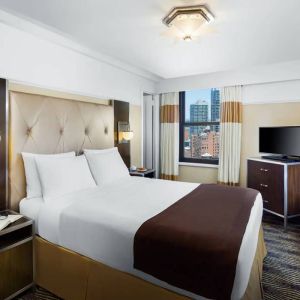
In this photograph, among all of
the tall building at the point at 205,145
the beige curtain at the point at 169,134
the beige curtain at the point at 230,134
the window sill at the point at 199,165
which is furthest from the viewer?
the beige curtain at the point at 169,134

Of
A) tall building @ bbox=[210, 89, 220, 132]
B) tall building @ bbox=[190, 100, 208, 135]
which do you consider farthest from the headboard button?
tall building @ bbox=[210, 89, 220, 132]

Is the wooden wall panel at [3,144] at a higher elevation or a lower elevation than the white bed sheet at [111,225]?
higher

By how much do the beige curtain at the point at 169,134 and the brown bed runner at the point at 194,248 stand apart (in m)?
2.89

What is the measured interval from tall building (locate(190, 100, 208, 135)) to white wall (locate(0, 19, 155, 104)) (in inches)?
58.8

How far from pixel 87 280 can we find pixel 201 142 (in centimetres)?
358

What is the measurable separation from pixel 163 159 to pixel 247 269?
139 inches

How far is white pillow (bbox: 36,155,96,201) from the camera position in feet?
7.42

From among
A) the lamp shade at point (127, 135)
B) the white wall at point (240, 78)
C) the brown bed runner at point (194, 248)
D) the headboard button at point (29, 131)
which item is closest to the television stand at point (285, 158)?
the white wall at point (240, 78)

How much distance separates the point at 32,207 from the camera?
2197 millimetres

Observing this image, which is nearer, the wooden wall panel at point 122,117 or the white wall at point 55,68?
the white wall at point 55,68

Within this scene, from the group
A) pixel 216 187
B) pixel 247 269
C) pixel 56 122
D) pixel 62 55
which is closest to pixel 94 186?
pixel 56 122

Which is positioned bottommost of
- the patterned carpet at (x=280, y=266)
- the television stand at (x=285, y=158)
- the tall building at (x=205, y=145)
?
the patterned carpet at (x=280, y=266)

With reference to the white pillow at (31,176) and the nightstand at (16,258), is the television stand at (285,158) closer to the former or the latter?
the white pillow at (31,176)

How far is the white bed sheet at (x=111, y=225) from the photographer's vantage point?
5.06ft
